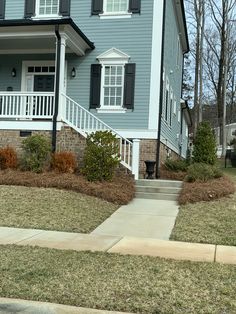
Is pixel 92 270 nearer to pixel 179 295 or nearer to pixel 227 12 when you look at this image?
pixel 179 295

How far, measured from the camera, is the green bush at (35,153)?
14547 mm

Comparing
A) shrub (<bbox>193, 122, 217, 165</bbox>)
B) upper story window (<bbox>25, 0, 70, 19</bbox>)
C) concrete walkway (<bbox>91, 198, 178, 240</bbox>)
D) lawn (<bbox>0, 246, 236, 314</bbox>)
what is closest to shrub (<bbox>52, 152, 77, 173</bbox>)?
concrete walkway (<bbox>91, 198, 178, 240</bbox>)

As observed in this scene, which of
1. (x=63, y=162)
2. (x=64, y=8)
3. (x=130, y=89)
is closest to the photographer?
(x=63, y=162)

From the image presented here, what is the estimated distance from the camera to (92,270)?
638 cm

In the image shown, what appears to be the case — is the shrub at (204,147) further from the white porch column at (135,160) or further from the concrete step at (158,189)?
the concrete step at (158,189)

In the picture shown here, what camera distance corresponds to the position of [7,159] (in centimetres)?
1505

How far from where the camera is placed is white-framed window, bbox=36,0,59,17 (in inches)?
733

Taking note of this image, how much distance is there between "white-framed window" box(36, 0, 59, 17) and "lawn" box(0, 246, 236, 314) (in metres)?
13.4

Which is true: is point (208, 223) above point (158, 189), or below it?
below

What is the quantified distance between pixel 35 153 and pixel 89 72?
4.82m

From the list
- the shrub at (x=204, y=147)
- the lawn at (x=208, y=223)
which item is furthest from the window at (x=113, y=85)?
the lawn at (x=208, y=223)

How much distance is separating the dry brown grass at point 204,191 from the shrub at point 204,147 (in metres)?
2.88

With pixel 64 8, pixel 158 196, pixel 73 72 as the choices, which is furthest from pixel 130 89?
pixel 158 196

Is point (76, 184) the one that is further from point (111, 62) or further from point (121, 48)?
point (121, 48)
